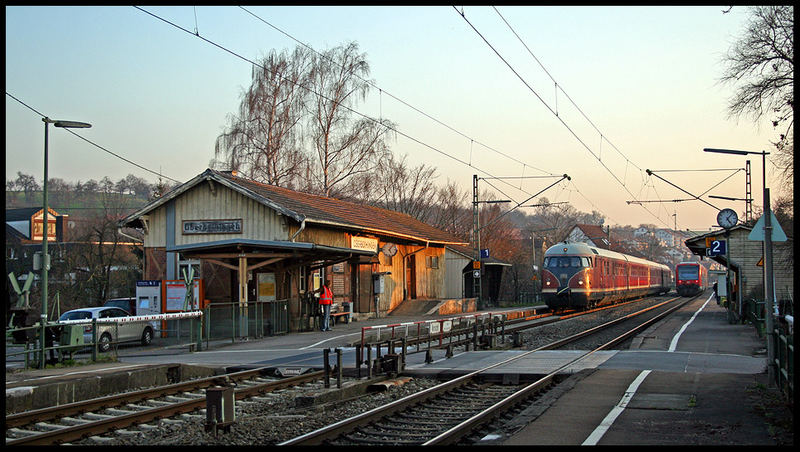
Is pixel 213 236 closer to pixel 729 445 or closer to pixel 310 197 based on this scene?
pixel 310 197

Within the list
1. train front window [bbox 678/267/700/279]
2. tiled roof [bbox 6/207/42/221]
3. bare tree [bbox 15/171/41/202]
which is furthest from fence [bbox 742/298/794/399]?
bare tree [bbox 15/171/41/202]

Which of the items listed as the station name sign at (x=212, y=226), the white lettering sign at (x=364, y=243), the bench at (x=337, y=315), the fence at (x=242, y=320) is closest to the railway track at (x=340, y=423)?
the fence at (x=242, y=320)

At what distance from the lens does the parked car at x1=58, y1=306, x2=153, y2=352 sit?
20000mm

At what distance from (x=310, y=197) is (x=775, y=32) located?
18.5 metres

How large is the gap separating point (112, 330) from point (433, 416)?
45.1 ft

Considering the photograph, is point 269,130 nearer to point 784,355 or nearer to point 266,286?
point 266,286

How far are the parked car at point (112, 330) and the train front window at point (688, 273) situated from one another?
58.5m

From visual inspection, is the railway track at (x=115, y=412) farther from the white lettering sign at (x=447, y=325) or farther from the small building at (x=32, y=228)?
the small building at (x=32, y=228)

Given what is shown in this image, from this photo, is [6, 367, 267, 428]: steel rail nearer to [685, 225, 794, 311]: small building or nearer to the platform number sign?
the platform number sign

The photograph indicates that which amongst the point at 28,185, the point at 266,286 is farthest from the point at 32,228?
the point at 266,286

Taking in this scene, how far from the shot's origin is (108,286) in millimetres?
43188

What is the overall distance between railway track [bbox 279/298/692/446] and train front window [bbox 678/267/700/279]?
6290 centimetres

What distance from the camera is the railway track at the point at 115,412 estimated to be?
973 cm
